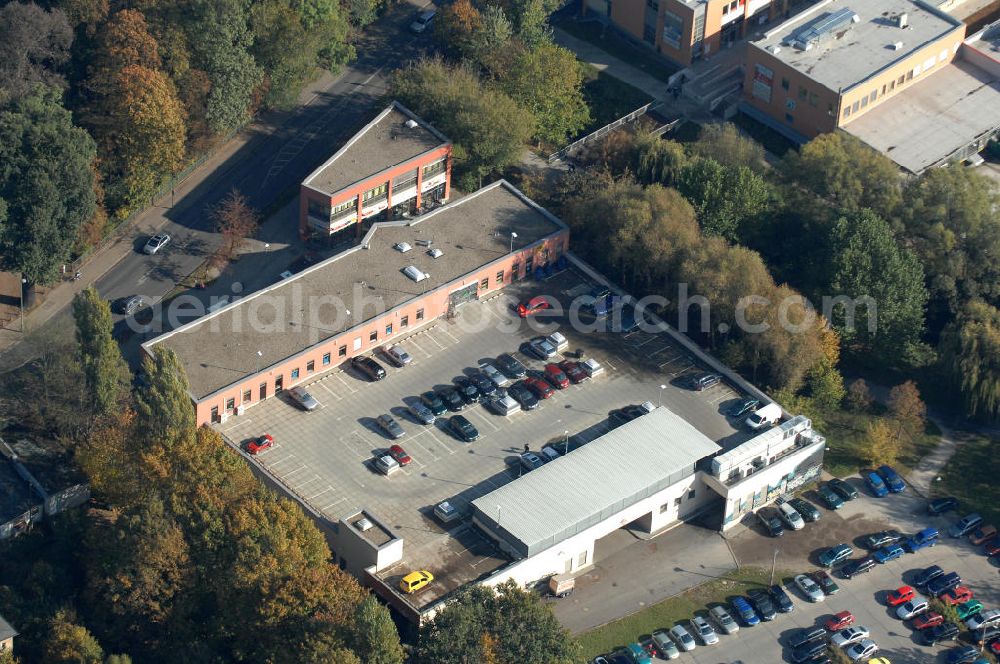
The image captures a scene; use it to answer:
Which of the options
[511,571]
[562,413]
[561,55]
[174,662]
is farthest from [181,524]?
[561,55]

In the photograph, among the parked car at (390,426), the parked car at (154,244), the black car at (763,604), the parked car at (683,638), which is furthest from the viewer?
the parked car at (154,244)

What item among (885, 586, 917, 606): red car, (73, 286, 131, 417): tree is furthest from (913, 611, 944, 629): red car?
(73, 286, 131, 417): tree

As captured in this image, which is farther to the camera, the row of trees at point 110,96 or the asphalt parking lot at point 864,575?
the row of trees at point 110,96

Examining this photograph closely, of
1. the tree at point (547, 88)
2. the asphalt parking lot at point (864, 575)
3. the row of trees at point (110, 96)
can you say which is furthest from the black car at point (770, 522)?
the row of trees at point (110, 96)

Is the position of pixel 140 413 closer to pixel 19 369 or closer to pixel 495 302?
pixel 19 369

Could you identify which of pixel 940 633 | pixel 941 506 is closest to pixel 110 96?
pixel 941 506

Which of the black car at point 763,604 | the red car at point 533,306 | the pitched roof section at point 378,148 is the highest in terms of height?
the pitched roof section at point 378,148

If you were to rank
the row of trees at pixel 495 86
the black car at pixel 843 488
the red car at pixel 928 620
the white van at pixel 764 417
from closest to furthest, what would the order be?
the red car at pixel 928 620, the white van at pixel 764 417, the black car at pixel 843 488, the row of trees at pixel 495 86

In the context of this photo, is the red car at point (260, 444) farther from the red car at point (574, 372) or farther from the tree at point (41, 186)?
the tree at point (41, 186)
